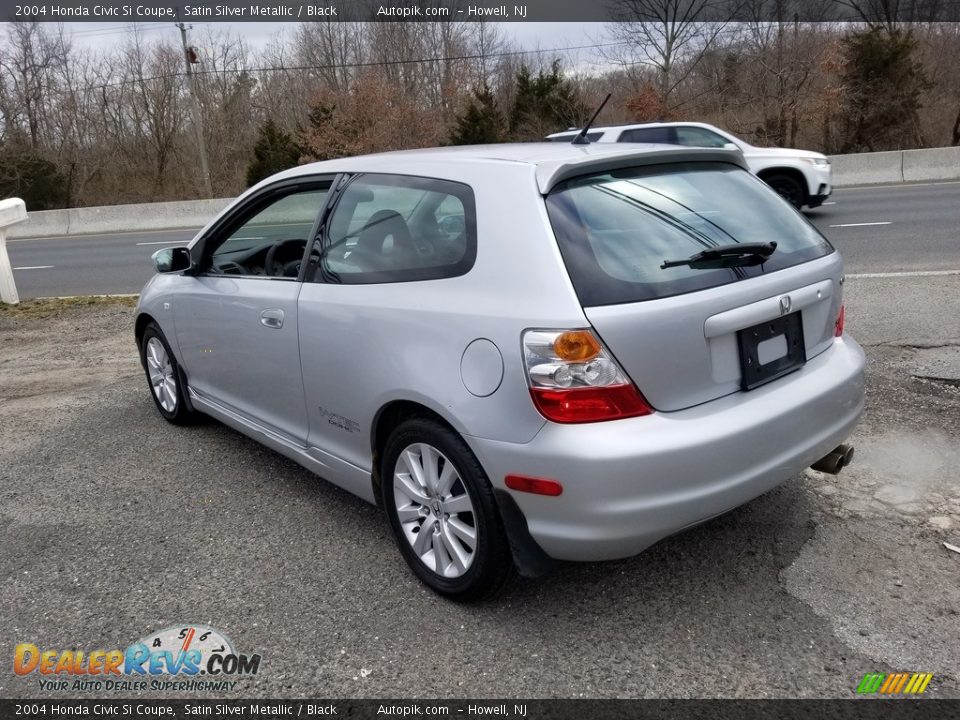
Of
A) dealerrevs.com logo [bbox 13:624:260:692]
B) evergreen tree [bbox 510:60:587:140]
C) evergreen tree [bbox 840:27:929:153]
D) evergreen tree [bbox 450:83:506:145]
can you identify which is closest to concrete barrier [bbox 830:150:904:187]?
evergreen tree [bbox 840:27:929:153]

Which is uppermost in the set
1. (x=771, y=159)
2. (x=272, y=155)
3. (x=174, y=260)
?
(x=272, y=155)

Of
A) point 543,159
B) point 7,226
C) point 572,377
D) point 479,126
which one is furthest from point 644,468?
point 479,126

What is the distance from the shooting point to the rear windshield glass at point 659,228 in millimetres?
2674

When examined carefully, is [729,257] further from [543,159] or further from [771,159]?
[771,159]

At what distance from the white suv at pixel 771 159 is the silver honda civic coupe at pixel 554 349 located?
1034 cm

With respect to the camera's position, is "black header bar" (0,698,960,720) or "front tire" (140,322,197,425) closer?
"black header bar" (0,698,960,720)

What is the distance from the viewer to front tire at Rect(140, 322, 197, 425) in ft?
16.3

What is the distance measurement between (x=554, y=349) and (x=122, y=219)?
2442 centimetres

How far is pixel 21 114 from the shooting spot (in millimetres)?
34344

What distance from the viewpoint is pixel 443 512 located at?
2.98 m

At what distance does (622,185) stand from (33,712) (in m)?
2.71

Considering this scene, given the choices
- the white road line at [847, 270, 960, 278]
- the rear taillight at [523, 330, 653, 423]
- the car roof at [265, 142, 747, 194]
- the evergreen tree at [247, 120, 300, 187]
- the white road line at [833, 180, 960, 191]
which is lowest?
the white road line at [847, 270, 960, 278]

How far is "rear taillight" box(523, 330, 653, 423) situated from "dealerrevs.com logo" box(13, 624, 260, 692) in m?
1.38

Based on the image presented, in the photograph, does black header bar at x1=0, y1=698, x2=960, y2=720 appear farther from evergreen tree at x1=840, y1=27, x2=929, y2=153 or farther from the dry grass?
evergreen tree at x1=840, y1=27, x2=929, y2=153
